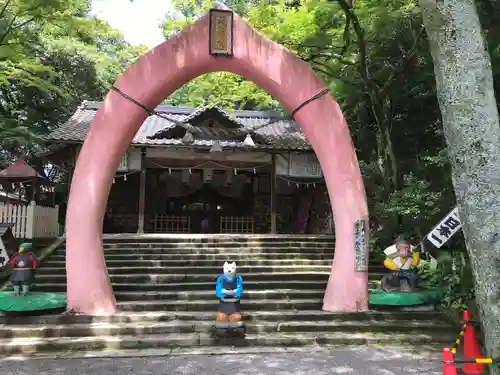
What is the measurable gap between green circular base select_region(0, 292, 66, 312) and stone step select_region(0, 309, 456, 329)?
6.5 inches

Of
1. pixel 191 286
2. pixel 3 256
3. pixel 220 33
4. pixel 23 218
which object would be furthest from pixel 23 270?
pixel 220 33

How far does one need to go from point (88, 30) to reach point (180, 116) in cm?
782

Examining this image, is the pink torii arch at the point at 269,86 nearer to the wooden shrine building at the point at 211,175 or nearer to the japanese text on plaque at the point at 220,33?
the japanese text on plaque at the point at 220,33

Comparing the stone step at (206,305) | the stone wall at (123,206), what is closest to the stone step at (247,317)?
the stone step at (206,305)

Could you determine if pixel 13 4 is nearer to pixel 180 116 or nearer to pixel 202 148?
pixel 202 148

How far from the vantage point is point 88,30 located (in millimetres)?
10617

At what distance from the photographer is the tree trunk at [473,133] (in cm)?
349

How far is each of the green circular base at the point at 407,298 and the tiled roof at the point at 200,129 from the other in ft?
20.9

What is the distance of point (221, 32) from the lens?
7.56 metres

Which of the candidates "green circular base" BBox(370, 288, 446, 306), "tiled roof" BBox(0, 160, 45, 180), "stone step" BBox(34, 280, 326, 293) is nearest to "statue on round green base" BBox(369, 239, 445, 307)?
"green circular base" BBox(370, 288, 446, 306)

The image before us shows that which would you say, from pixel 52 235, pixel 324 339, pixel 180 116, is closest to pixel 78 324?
pixel 324 339

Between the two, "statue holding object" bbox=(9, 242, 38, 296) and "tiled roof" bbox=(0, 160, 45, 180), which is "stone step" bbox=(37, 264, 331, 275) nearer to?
"statue holding object" bbox=(9, 242, 38, 296)

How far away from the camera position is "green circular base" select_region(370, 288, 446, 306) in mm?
7535

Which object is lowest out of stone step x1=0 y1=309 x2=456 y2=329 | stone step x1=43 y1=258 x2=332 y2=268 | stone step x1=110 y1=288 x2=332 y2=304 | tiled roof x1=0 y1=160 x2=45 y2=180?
stone step x1=0 y1=309 x2=456 y2=329
